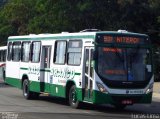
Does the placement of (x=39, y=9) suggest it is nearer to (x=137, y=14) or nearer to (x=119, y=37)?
(x=137, y=14)

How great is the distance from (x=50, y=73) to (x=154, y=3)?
56.9 feet

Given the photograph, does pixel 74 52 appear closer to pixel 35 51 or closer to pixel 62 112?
pixel 62 112

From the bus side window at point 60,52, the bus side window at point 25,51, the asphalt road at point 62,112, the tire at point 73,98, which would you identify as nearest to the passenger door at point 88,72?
the asphalt road at point 62,112

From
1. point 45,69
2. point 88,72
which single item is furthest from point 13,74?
point 88,72

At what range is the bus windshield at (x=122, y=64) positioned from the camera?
18.6m

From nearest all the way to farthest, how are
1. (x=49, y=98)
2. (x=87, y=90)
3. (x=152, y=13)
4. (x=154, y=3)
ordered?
(x=87, y=90)
(x=49, y=98)
(x=154, y=3)
(x=152, y=13)

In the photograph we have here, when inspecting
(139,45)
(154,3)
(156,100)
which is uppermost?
(154,3)

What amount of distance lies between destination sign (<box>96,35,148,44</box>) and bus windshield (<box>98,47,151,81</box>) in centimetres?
25

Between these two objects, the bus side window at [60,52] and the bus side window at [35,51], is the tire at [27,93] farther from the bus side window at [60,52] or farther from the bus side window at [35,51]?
the bus side window at [60,52]

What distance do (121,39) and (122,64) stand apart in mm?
910

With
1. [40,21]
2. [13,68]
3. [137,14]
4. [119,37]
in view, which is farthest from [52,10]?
[119,37]

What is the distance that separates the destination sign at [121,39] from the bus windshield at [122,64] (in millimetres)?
252

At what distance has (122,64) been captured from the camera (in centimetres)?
1877

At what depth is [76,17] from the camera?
4172 cm
